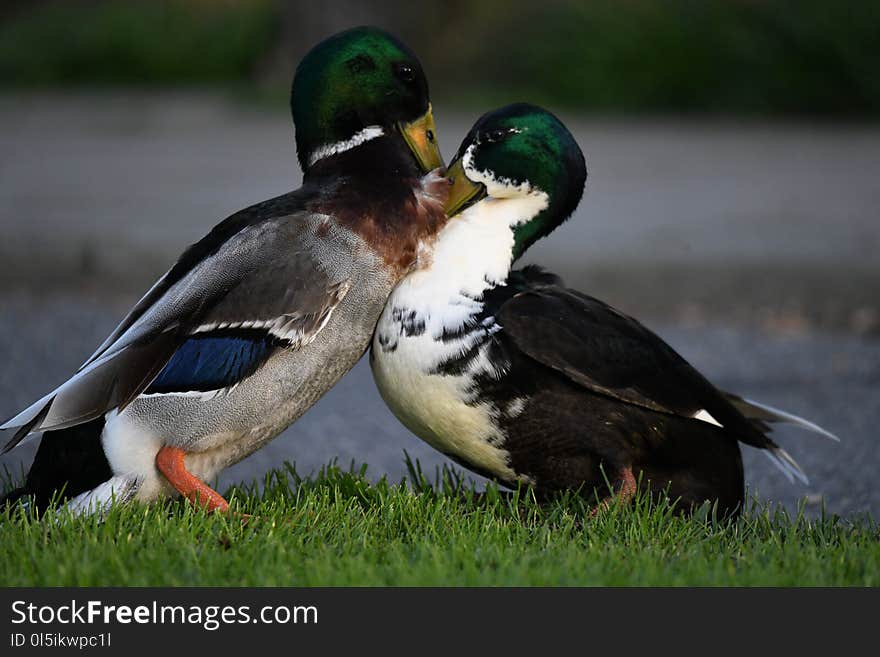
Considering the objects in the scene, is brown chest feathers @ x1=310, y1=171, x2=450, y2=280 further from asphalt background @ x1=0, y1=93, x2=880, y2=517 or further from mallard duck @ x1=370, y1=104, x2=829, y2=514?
asphalt background @ x1=0, y1=93, x2=880, y2=517

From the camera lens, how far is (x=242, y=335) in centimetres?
358

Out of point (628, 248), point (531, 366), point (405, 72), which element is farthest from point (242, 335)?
point (628, 248)

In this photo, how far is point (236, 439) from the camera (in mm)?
3666

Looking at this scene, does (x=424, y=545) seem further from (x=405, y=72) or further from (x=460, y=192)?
(x=405, y=72)

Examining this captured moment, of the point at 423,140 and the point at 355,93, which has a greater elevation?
the point at 355,93

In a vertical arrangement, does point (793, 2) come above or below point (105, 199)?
above

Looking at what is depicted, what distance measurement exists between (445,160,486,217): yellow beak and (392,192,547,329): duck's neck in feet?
0.07

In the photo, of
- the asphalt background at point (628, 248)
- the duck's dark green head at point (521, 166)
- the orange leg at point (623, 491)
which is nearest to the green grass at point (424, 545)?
the orange leg at point (623, 491)

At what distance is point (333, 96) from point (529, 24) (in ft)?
36.0

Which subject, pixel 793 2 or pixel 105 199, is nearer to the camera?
pixel 105 199

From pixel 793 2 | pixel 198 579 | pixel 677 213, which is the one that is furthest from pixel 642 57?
pixel 198 579

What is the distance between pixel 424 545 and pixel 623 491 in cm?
63
